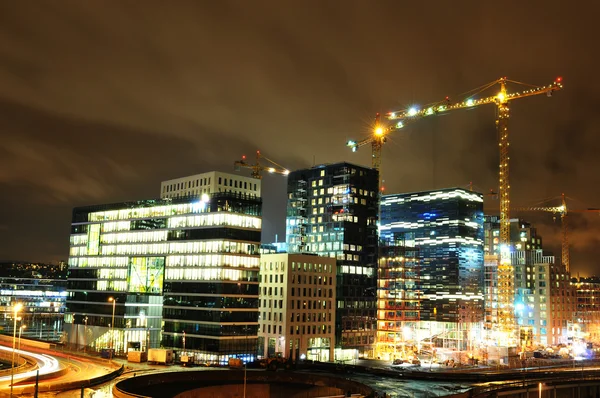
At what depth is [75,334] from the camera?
159000mm

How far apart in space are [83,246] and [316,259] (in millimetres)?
62625

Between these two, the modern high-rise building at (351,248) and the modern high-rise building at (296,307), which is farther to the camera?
the modern high-rise building at (351,248)

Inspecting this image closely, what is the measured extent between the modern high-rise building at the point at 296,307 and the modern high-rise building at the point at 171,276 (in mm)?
15263

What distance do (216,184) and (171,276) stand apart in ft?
88.5

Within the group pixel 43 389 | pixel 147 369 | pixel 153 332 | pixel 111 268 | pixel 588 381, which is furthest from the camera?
pixel 111 268

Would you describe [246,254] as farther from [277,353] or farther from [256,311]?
[277,353]

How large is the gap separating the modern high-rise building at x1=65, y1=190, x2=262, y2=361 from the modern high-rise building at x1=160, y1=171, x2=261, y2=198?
→ 1441 centimetres

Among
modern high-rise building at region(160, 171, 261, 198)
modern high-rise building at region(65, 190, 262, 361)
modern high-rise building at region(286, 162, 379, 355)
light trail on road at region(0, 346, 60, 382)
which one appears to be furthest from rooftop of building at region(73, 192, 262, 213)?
modern high-rise building at region(286, 162, 379, 355)

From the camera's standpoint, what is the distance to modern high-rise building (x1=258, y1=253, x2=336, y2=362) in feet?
496

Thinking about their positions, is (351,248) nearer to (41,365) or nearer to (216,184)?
(216,184)

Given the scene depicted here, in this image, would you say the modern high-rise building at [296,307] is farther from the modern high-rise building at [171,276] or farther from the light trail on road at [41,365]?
the light trail on road at [41,365]

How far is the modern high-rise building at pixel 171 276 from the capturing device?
132750 mm

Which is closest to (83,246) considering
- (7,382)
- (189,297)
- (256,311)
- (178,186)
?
(178,186)

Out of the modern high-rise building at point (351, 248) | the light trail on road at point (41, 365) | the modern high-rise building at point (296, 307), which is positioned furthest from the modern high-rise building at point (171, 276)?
the modern high-rise building at point (351, 248)
